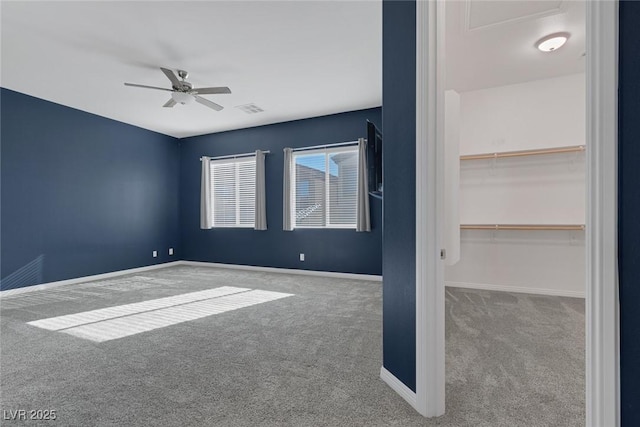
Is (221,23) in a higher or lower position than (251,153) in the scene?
higher

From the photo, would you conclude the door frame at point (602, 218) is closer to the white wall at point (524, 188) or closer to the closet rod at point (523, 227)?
the closet rod at point (523, 227)

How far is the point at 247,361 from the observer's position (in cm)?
216

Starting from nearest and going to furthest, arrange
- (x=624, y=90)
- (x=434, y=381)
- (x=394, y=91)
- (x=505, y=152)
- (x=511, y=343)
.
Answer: (x=624, y=90) → (x=434, y=381) → (x=394, y=91) → (x=511, y=343) → (x=505, y=152)

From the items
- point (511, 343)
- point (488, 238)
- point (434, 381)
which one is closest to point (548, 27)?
point (488, 238)

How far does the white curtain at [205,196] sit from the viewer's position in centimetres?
641

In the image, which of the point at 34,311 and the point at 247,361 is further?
the point at 34,311

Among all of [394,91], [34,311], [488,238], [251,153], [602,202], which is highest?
[251,153]

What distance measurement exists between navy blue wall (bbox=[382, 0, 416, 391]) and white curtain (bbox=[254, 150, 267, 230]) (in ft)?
13.6

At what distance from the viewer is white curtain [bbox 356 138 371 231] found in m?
4.95

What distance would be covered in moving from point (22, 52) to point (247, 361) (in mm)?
3931

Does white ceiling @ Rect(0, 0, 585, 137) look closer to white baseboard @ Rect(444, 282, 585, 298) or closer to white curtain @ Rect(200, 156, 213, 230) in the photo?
white curtain @ Rect(200, 156, 213, 230)

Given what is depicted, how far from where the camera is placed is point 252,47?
10.5ft

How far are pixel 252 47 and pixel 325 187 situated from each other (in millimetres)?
2741

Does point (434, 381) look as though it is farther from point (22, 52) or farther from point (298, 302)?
point (22, 52)
